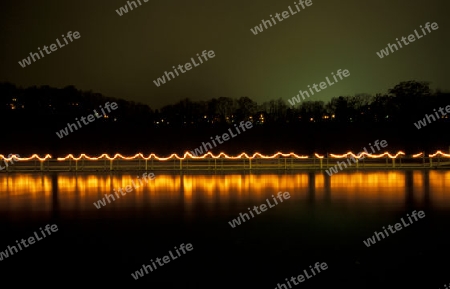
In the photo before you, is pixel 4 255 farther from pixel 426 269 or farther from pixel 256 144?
pixel 256 144

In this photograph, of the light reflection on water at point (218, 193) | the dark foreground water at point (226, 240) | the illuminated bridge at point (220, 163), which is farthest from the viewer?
the illuminated bridge at point (220, 163)

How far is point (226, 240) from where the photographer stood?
6.86 metres

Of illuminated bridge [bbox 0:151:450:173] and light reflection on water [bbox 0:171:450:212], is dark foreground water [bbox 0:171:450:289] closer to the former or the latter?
light reflection on water [bbox 0:171:450:212]

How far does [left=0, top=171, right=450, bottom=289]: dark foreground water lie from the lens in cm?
521

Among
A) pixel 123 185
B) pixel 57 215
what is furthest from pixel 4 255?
pixel 123 185

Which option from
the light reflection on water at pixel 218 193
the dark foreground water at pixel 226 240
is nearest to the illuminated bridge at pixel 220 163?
the light reflection on water at pixel 218 193

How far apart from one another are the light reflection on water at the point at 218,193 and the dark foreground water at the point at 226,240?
0.05 m

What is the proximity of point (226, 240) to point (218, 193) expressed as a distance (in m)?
5.79

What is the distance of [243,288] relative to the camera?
486 cm

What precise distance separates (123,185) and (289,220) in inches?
314

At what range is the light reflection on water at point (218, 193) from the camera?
10.6 m

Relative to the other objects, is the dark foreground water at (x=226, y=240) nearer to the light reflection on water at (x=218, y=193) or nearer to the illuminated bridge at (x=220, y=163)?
the light reflection on water at (x=218, y=193)

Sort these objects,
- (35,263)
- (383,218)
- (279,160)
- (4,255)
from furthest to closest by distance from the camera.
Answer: (279,160) < (383,218) < (4,255) < (35,263)

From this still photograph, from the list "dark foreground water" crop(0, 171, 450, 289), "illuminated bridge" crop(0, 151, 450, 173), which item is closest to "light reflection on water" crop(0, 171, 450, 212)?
"dark foreground water" crop(0, 171, 450, 289)
